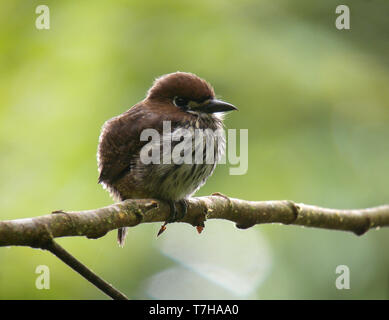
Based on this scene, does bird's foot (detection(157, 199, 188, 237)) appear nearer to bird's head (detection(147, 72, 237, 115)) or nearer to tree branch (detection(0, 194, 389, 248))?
tree branch (detection(0, 194, 389, 248))

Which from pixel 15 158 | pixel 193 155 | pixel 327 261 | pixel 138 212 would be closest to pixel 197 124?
pixel 193 155

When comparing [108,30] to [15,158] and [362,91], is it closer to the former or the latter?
[15,158]

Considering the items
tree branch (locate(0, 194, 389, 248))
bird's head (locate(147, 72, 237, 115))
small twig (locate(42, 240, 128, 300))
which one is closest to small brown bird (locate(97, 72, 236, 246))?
bird's head (locate(147, 72, 237, 115))

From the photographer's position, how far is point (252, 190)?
141 inches

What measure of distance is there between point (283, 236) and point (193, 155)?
3.73 ft

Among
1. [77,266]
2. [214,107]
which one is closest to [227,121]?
[214,107]

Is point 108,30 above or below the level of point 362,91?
above

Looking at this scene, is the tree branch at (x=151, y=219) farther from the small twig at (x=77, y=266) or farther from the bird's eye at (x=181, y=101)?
the bird's eye at (x=181, y=101)

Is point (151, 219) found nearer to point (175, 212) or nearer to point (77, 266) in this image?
point (175, 212)

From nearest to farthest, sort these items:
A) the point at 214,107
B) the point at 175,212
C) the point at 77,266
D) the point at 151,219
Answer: the point at 77,266, the point at 151,219, the point at 175,212, the point at 214,107

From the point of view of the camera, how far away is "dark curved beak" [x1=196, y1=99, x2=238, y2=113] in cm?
316

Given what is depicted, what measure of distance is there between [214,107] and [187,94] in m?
0.17

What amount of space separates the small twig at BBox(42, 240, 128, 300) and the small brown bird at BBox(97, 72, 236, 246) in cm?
86

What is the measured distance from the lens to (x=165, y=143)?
295 cm
